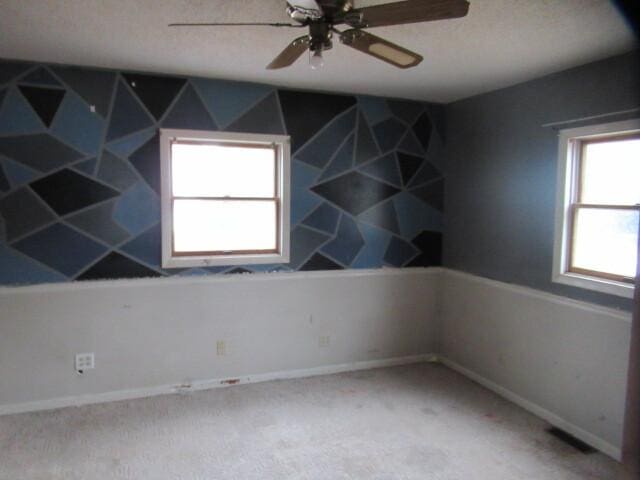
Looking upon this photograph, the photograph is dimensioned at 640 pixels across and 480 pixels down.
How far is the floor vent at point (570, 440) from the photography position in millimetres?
2828

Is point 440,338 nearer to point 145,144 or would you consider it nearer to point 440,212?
point 440,212

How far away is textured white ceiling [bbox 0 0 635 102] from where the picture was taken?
214cm

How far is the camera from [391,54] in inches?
79.5

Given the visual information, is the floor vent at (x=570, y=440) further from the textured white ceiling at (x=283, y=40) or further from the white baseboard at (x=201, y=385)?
the textured white ceiling at (x=283, y=40)

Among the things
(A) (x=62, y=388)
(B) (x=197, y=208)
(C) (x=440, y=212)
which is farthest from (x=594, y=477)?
(A) (x=62, y=388)

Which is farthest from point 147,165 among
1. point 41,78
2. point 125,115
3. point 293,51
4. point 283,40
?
point 293,51

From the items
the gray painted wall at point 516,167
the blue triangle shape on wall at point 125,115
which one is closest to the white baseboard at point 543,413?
the gray painted wall at point 516,167

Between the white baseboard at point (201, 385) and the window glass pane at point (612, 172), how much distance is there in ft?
6.99

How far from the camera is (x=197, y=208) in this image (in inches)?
141

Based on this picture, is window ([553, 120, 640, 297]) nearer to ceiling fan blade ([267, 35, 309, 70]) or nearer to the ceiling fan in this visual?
the ceiling fan

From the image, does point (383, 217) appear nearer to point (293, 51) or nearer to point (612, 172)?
point (612, 172)

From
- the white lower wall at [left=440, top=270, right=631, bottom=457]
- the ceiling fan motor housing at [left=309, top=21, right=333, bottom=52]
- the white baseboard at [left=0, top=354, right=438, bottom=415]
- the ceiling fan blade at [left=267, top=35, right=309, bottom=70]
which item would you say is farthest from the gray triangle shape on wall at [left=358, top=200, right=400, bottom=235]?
the ceiling fan motor housing at [left=309, top=21, right=333, bottom=52]

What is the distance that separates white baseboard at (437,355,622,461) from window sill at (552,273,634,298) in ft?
3.04

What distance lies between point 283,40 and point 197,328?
7.24 feet
